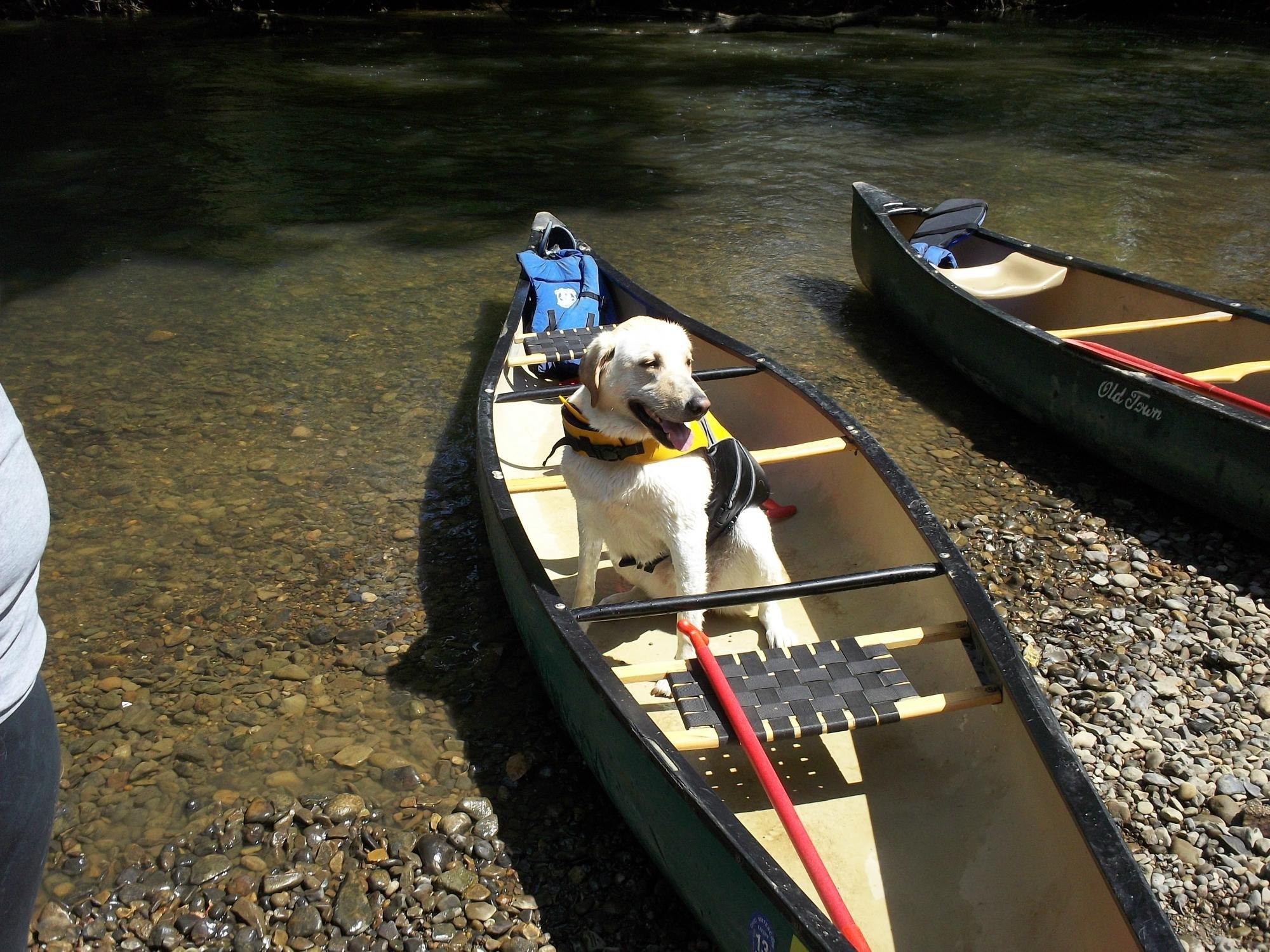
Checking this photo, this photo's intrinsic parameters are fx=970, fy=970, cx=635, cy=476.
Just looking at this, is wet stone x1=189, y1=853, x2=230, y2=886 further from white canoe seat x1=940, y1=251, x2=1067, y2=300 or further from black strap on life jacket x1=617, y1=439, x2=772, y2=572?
white canoe seat x1=940, y1=251, x2=1067, y2=300

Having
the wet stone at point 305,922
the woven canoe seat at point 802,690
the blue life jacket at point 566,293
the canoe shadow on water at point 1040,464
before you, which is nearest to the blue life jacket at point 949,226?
the canoe shadow on water at point 1040,464

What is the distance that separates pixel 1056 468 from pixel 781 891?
14.8 feet

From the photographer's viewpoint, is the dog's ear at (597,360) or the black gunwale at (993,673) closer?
the black gunwale at (993,673)

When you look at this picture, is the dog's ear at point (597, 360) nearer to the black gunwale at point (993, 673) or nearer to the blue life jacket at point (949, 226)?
the black gunwale at point (993, 673)

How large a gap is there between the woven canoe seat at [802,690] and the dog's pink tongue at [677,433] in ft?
2.65

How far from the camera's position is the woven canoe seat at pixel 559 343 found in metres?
6.28

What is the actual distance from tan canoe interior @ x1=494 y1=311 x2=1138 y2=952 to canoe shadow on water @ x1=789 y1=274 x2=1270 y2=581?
129 cm

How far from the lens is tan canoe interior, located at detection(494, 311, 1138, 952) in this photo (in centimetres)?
293

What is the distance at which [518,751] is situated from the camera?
4137mm

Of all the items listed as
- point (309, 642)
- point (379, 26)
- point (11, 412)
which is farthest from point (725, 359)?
point (379, 26)

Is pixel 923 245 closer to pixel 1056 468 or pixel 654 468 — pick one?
pixel 1056 468

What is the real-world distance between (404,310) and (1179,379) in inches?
248

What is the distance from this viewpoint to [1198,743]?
3.95 meters

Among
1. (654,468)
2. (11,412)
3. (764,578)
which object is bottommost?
(764,578)
